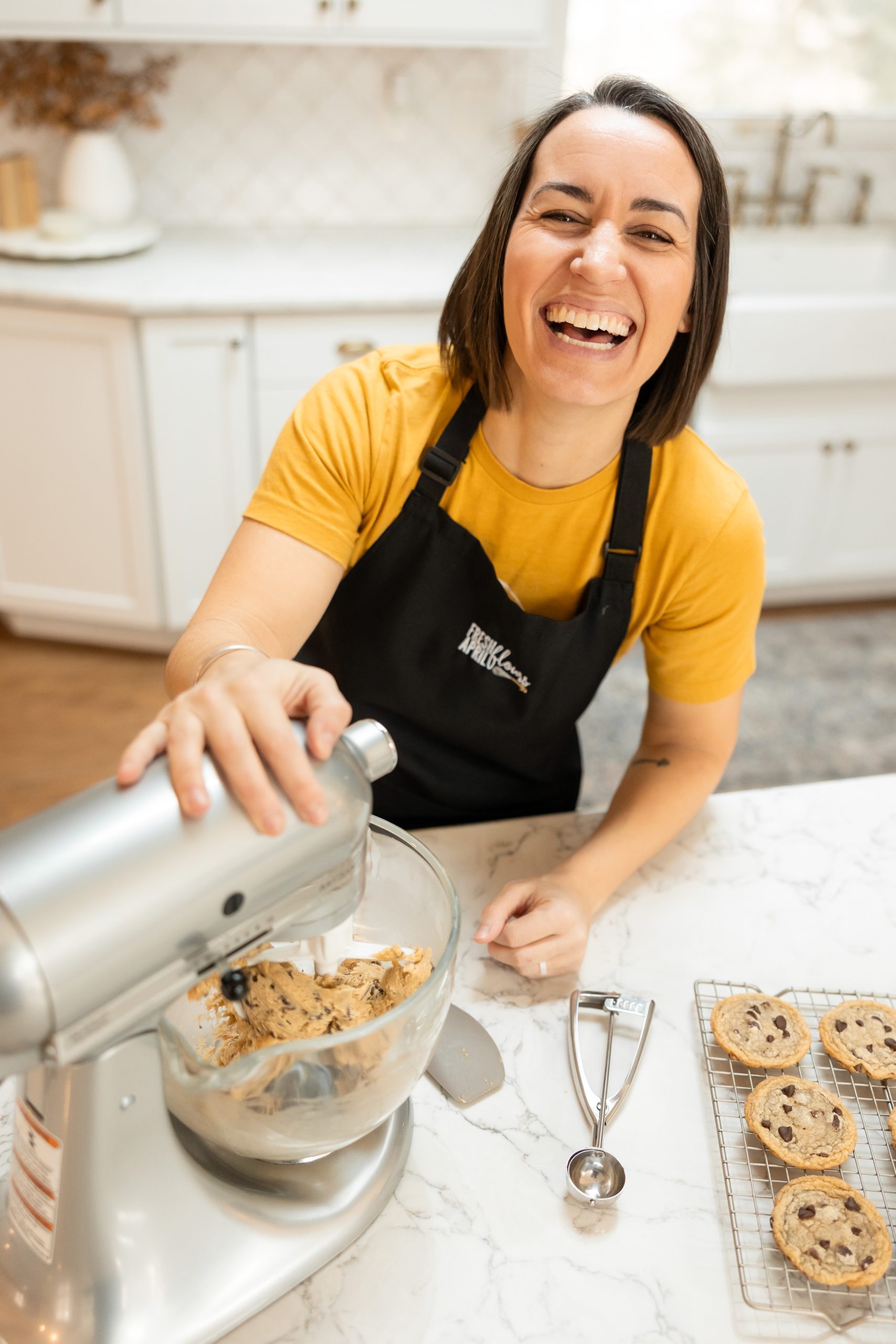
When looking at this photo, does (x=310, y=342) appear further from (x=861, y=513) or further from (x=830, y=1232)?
(x=830, y=1232)

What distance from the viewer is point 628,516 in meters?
1.21

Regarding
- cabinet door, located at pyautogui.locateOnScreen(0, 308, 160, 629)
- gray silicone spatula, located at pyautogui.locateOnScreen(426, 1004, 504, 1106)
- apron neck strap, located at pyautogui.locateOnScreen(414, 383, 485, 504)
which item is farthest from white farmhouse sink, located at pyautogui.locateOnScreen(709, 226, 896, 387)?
gray silicone spatula, located at pyautogui.locateOnScreen(426, 1004, 504, 1106)

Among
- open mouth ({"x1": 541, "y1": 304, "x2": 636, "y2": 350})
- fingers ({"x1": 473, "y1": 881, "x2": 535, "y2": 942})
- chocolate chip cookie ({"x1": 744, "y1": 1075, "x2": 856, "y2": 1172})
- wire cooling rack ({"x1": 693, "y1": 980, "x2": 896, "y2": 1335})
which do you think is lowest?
wire cooling rack ({"x1": 693, "y1": 980, "x2": 896, "y2": 1335})

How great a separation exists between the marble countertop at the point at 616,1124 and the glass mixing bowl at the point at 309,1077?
0.10 m

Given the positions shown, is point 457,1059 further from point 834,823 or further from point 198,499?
point 198,499

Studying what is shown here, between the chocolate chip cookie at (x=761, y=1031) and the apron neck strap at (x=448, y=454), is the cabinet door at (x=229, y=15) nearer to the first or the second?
the apron neck strap at (x=448, y=454)

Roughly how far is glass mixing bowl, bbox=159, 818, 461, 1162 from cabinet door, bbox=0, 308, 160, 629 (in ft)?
7.23

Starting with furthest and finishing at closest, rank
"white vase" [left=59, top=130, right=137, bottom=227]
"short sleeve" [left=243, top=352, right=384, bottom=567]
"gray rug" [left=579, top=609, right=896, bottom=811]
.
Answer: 1. "white vase" [left=59, top=130, right=137, bottom=227]
2. "gray rug" [left=579, top=609, right=896, bottom=811]
3. "short sleeve" [left=243, top=352, right=384, bottom=567]

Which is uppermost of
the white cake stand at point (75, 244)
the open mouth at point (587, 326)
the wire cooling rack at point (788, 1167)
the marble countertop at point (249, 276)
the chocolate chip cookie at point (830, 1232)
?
the open mouth at point (587, 326)

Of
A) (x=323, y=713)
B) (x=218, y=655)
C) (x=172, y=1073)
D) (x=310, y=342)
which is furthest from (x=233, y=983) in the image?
(x=310, y=342)

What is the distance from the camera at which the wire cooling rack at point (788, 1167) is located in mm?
708

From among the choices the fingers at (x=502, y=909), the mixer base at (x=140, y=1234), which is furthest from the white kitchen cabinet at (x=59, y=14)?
the mixer base at (x=140, y=1234)

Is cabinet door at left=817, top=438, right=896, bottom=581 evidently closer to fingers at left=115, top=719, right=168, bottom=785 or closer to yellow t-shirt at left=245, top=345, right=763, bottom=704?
yellow t-shirt at left=245, top=345, right=763, bottom=704

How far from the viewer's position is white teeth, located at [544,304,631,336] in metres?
1.08
